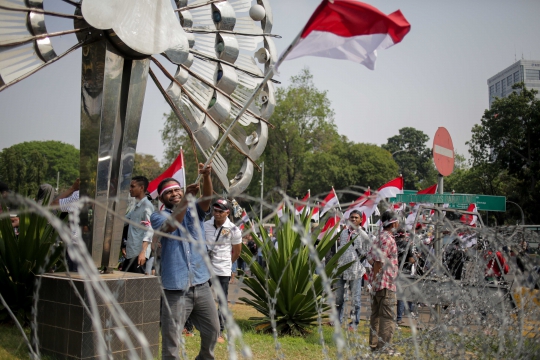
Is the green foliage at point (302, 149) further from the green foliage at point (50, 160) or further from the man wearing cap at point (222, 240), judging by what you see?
the man wearing cap at point (222, 240)

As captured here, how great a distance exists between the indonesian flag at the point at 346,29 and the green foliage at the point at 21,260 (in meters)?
4.36

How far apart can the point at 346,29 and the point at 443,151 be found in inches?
176

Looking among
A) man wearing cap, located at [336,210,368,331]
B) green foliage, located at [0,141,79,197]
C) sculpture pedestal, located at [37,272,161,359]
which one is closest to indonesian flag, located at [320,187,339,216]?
man wearing cap, located at [336,210,368,331]

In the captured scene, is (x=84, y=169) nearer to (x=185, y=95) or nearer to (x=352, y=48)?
(x=185, y=95)

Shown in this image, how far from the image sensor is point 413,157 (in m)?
88.6

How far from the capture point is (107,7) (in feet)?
15.4

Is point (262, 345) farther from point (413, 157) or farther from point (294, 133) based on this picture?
point (413, 157)

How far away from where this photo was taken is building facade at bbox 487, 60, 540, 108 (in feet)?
307

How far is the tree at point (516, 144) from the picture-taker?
2853 centimetres

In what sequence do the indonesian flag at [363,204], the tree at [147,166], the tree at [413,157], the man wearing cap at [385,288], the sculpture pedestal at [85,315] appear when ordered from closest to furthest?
the indonesian flag at [363,204]
the sculpture pedestal at [85,315]
the man wearing cap at [385,288]
the tree at [147,166]
the tree at [413,157]

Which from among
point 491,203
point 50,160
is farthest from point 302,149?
point 50,160

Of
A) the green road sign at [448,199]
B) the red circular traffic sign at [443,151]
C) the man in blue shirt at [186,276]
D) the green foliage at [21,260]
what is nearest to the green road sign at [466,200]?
the green road sign at [448,199]

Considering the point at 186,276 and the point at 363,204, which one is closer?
the point at 186,276

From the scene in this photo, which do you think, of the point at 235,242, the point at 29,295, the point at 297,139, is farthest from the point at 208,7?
the point at 297,139
